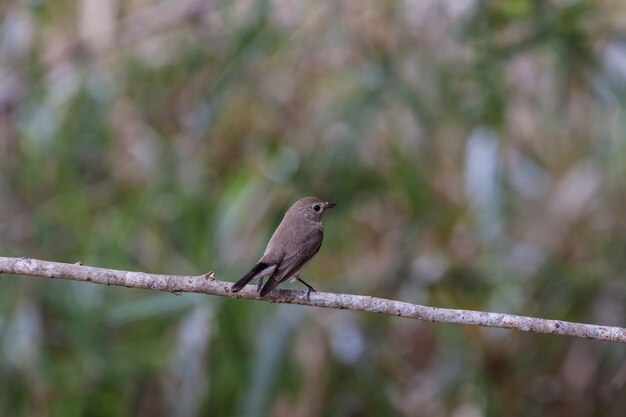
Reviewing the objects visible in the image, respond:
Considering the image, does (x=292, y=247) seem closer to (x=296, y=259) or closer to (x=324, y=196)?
(x=296, y=259)

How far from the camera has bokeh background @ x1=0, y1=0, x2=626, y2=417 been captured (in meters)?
5.32

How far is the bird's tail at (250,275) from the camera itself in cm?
306

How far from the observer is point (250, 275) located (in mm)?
3434

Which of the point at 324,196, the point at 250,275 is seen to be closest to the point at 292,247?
the point at 250,275

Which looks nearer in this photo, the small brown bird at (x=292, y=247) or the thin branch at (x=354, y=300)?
the thin branch at (x=354, y=300)

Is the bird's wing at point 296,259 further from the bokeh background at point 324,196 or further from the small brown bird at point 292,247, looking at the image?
the bokeh background at point 324,196

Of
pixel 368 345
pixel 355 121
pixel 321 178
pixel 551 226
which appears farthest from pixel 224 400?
pixel 551 226

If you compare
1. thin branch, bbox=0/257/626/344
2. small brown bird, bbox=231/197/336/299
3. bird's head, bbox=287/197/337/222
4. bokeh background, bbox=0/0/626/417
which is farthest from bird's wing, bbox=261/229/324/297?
bokeh background, bbox=0/0/626/417

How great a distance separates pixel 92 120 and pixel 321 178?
172 cm

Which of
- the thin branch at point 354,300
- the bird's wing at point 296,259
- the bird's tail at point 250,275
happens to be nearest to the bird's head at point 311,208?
the bird's wing at point 296,259

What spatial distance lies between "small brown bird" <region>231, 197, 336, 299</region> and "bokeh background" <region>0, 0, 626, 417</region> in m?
0.80

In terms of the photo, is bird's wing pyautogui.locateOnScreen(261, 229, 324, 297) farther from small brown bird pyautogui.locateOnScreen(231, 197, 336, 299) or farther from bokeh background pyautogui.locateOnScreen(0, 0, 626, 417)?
bokeh background pyautogui.locateOnScreen(0, 0, 626, 417)

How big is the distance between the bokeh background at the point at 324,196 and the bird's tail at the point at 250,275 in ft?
4.11

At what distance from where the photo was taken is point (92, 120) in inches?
243
